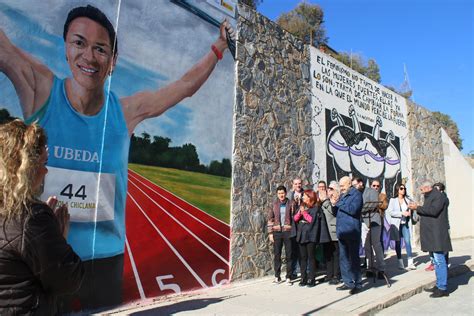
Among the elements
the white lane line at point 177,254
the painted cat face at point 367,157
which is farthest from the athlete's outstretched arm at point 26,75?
the painted cat face at point 367,157

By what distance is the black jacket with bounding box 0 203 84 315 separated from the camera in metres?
1.55

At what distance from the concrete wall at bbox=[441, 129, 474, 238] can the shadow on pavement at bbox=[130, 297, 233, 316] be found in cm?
1288

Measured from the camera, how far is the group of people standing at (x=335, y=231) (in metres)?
6.11

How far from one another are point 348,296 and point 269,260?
1893mm

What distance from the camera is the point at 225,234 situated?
677cm

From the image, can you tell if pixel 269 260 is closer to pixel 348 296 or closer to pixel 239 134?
pixel 348 296

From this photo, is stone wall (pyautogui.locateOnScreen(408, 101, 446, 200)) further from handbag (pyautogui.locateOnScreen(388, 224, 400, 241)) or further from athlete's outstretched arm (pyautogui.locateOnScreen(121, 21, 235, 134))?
athlete's outstretched arm (pyautogui.locateOnScreen(121, 21, 235, 134))

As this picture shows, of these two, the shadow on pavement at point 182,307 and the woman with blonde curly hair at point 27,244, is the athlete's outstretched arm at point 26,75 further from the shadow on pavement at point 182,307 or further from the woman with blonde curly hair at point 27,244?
the woman with blonde curly hair at point 27,244

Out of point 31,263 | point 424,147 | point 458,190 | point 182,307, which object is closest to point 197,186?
point 182,307

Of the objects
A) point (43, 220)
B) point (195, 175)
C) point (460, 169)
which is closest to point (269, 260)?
point (195, 175)

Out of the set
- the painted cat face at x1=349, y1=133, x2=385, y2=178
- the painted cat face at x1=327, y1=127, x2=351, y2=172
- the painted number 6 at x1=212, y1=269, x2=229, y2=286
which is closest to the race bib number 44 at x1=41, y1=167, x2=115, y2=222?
the painted number 6 at x1=212, y1=269, x2=229, y2=286

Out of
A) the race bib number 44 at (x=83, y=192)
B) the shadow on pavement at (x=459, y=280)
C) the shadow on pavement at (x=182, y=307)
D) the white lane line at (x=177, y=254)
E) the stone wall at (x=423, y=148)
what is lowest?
the shadow on pavement at (x=182, y=307)

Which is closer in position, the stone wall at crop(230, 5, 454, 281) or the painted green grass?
the painted green grass

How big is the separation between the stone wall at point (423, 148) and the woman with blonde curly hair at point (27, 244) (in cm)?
1320
